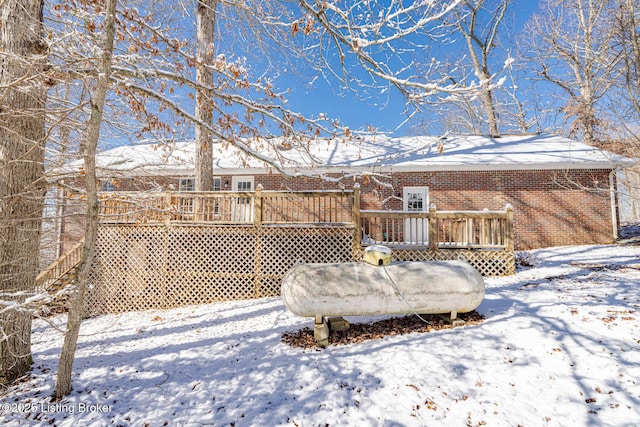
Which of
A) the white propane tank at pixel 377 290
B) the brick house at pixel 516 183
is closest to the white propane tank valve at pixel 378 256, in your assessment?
the white propane tank at pixel 377 290

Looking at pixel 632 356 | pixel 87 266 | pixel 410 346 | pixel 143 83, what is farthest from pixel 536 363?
pixel 143 83

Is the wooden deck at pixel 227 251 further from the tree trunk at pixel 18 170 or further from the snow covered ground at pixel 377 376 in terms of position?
the tree trunk at pixel 18 170

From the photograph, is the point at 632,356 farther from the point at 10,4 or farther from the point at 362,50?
the point at 10,4

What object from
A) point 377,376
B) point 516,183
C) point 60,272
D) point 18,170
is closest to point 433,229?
point 377,376

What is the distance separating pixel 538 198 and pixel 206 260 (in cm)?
1163

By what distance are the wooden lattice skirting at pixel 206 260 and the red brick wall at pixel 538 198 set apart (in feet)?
12.1

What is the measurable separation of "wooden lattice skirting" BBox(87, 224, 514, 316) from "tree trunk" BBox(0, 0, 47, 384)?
3.56 meters

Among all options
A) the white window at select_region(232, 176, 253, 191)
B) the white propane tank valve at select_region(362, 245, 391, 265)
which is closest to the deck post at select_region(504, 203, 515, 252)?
the white propane tank valve at select_region(362, 245, 391, 265)

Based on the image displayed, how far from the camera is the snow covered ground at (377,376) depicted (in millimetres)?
3299

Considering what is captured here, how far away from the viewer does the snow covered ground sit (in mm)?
3299

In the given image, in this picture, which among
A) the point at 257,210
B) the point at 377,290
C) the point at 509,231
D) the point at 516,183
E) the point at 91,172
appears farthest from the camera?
the point at 516,183

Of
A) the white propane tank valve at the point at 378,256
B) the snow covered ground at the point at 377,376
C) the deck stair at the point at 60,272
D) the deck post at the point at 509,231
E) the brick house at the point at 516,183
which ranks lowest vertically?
the snow covered ground at the point at 377,376

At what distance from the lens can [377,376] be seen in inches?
153

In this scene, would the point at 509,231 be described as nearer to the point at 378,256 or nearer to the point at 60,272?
the point at 378,256
